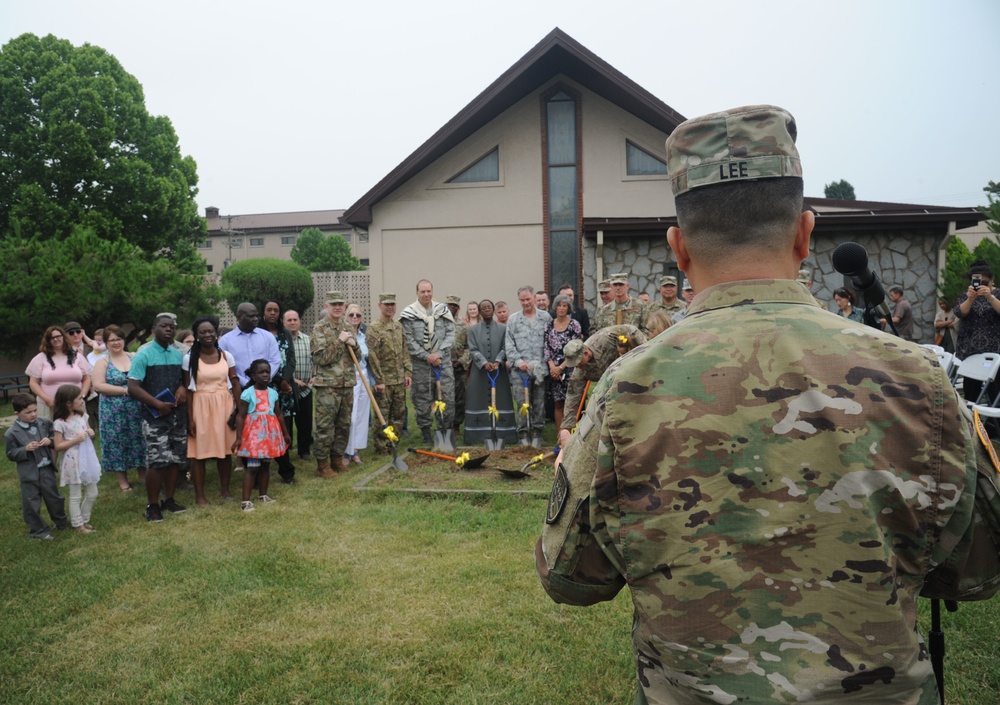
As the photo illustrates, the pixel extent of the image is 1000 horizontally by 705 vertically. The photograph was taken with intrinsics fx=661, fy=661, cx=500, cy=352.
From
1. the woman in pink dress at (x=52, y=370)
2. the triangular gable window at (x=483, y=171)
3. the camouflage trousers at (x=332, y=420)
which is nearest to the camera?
the woman in pink dress at (x=52, y=370)

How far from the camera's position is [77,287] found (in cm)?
1211

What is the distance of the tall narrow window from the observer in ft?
50.9

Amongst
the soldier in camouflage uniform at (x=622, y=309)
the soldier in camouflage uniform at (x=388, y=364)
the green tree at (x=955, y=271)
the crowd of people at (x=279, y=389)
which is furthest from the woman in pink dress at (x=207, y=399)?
the green tree at (x=955, y=271)

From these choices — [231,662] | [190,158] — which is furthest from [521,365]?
[190,158]

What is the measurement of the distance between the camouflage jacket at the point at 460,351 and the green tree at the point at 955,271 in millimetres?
8410

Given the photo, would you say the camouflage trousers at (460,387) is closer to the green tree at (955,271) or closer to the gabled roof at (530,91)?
the gabled roof at (530,91)

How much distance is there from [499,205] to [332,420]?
9.03 meters

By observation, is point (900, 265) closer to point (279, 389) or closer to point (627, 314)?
point (627, 314)

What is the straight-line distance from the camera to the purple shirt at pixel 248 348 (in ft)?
24.6

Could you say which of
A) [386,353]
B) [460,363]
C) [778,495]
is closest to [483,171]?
[460,363]

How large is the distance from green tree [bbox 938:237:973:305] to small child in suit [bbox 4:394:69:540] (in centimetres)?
1314

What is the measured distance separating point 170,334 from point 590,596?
616cm

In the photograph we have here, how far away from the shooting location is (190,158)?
27.3 metres

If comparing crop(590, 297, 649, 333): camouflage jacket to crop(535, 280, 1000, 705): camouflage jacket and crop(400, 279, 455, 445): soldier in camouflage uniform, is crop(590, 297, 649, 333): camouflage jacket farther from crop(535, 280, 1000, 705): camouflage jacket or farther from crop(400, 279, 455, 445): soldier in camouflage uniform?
crop(535, 280, 1000, 705): camouflage jacket
